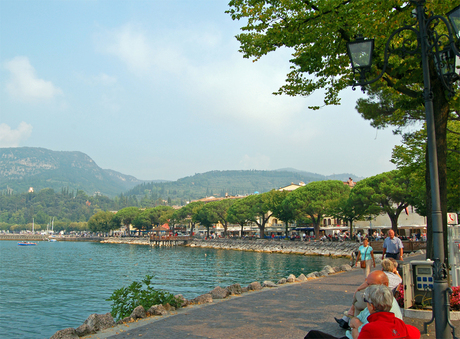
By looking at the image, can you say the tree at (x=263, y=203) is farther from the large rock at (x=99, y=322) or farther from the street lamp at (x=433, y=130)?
Result: the street lamp at (x=433, y=130)

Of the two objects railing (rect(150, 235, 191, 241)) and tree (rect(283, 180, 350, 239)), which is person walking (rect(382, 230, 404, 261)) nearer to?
tree (rect(283, 180, 350, 239))

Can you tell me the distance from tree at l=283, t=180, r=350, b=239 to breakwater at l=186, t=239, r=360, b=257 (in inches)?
209

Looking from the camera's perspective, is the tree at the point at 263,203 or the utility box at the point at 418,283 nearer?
the utility box at the point at 418,283

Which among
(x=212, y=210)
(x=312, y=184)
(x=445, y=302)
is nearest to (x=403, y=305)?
(x=445, y=302)

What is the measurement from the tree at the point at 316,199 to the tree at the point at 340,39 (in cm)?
4632

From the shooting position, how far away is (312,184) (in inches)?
2383

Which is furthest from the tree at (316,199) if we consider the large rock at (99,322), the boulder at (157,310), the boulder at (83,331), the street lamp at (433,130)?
the street lamp at (433,130)

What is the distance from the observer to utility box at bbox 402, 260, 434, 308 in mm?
7469

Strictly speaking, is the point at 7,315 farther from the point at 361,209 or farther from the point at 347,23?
the point at 361,209

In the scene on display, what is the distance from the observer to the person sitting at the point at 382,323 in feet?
12.2

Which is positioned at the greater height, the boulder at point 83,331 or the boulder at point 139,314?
the boulder at point 139,314

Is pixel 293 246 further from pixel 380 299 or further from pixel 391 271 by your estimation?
pixel 380 299

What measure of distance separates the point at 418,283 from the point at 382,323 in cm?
468

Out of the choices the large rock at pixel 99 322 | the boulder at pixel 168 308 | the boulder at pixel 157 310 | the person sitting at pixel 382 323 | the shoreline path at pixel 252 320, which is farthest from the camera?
the boulder at pixel 168 308
